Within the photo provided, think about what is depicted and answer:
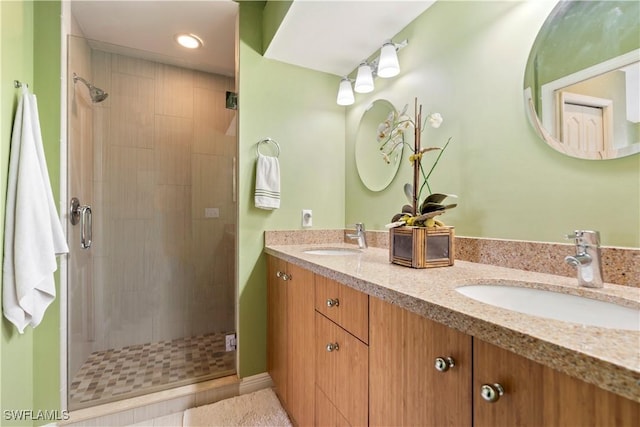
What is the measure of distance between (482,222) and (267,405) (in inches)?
55.8

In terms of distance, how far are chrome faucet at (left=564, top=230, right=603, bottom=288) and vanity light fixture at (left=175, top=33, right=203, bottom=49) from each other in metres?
2.27

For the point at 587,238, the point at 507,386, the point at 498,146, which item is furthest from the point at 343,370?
the point at 498,146

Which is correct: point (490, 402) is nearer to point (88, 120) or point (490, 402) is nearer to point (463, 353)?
point (463, 353)

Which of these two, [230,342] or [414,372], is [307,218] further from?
[414,372]

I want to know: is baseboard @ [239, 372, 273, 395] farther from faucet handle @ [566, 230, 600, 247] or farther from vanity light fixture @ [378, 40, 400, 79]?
vanity light fixture @ [378, 40, 400, 79]

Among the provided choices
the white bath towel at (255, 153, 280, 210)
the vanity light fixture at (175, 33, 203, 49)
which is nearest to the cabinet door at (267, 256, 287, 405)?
the white bath towel at (255, 153, 280, 210)

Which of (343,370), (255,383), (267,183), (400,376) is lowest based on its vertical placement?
(255,383)

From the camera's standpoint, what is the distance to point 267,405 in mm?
1518

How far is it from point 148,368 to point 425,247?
181 cm

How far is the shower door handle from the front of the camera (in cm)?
153

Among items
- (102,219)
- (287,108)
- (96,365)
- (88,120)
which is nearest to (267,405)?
(96,365)

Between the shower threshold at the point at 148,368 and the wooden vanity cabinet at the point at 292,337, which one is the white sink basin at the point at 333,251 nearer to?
the wooden vanity cabinet at the point at 292,337

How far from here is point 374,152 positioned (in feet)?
5.66

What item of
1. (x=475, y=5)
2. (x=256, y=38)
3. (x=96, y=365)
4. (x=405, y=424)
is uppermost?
(x=256, y=38)
